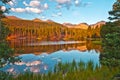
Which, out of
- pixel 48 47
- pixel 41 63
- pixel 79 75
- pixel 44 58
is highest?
pixel 79 75

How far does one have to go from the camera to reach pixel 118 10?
60.6ft

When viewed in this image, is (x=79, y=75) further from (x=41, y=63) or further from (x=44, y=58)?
(x=44, y=58)

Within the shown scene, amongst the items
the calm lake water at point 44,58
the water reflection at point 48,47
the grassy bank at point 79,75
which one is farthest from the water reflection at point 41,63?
the water reflection at point 48,47

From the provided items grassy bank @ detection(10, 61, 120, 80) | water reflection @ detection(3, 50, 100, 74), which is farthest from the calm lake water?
grassy bank @ detection(10, 61, 120, 80)

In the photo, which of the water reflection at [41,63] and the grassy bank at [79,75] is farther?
the water reflection at [41,63]

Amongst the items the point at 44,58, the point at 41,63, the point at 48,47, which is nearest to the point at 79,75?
the point at 41,63

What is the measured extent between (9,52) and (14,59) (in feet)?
1.92

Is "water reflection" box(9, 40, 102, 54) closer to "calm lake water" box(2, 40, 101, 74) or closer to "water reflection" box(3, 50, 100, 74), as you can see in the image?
"calm lake water" box(2, 40, 101, 74)

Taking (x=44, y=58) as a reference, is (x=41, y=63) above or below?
above

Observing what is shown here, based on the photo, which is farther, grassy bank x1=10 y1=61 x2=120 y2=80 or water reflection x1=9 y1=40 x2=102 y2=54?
water reflection x1=9 y1=40 x2=102 y2=54

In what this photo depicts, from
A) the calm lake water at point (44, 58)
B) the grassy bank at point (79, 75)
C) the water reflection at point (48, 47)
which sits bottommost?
the water reflection at point (48, 47)

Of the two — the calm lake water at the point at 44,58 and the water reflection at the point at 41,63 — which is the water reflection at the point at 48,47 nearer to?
the calm lake water at the point at 44,58

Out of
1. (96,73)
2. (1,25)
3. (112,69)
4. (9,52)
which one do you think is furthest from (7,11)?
(112,69)

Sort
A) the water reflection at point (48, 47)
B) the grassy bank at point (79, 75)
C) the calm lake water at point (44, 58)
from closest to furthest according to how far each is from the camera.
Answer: the grassy bank at point (79, 75) < the calm lake water at point (44, 58) < the water reflection at point (48, 47)
